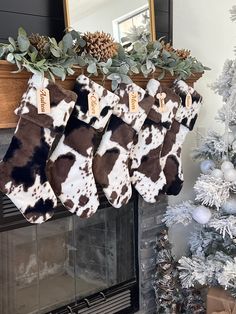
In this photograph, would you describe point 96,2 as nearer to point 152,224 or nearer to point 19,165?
point 19,165

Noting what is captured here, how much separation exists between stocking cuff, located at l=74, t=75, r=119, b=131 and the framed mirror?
33 centimetres

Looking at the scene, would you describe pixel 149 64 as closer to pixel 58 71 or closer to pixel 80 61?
pixel 80 61

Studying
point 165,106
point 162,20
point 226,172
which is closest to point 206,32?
point 162,20

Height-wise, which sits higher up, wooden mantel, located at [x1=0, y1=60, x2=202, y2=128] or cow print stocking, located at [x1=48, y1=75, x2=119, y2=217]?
wooden mantel, located at [x1=0, y1=60, x2=202, y2=128]

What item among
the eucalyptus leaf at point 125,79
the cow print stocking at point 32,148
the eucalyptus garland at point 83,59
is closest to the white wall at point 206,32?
the eucalyptus garland at point 83,59

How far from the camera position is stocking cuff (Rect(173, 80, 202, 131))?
7.36ft

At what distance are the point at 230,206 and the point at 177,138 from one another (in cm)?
48

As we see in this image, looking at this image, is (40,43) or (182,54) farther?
(182,54)

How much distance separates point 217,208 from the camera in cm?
210

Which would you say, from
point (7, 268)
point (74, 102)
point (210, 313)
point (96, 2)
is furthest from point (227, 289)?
point (96, 2)

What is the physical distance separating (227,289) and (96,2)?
5.25 ft

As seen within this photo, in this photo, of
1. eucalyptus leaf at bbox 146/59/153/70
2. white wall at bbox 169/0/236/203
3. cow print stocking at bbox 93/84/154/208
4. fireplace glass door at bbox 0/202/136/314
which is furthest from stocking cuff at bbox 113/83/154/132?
white wall at bbox 169/0/236/203

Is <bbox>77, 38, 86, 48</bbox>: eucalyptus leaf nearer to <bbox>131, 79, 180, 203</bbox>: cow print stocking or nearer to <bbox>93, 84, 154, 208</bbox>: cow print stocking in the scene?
<bbox>93, 84, 154, 208</bbox>: cow print stocking

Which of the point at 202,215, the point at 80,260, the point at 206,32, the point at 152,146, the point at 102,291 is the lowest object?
the point at 102,291
